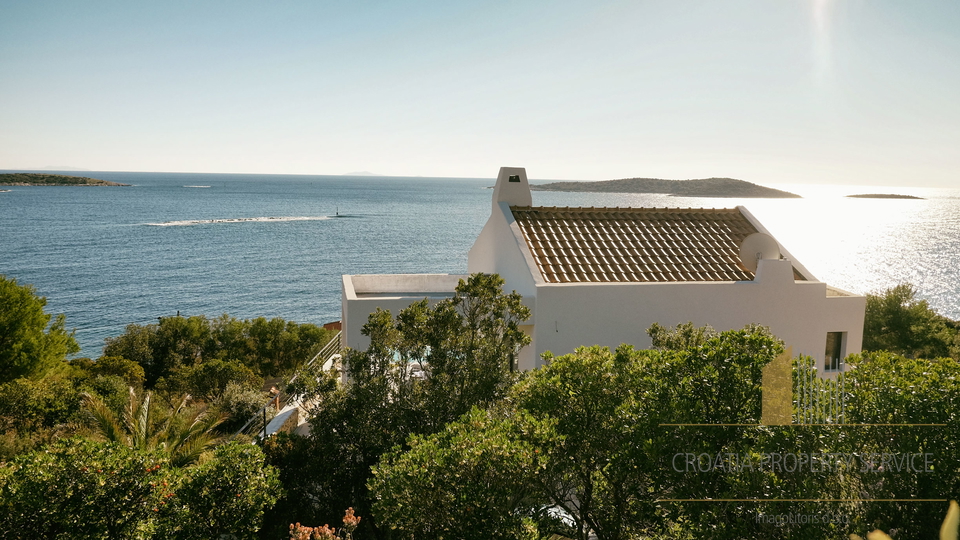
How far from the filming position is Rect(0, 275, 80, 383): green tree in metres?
26.2

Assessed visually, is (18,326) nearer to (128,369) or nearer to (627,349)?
(128,369)

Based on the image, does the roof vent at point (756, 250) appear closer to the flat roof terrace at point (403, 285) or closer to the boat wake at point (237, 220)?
the flat roof terrace at point (403, 285)

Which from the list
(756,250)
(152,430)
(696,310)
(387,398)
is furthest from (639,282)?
(152,430)

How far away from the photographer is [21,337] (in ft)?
87.7

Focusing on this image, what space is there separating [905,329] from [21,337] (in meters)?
46.9

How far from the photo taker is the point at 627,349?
6.82 meters

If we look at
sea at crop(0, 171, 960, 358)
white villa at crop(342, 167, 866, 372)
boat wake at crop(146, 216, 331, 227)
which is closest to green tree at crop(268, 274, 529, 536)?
white villa at crop(342, 167, 866, 372)

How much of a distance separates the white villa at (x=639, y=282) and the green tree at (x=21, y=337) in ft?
67.6

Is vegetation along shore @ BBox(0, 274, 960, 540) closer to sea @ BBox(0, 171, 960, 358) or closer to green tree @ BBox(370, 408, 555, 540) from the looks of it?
green tree @ BBox(370, 408, 555, 540)

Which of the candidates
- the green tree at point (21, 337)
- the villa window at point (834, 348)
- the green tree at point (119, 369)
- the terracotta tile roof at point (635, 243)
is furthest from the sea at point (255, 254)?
the villa window at point (834, 348)

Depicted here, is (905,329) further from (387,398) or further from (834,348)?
(387,398)

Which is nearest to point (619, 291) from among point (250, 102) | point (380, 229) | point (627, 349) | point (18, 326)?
point (627, 349)

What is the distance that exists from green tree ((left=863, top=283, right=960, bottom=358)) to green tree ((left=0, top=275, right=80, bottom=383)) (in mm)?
43795

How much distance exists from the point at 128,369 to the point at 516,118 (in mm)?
63225
